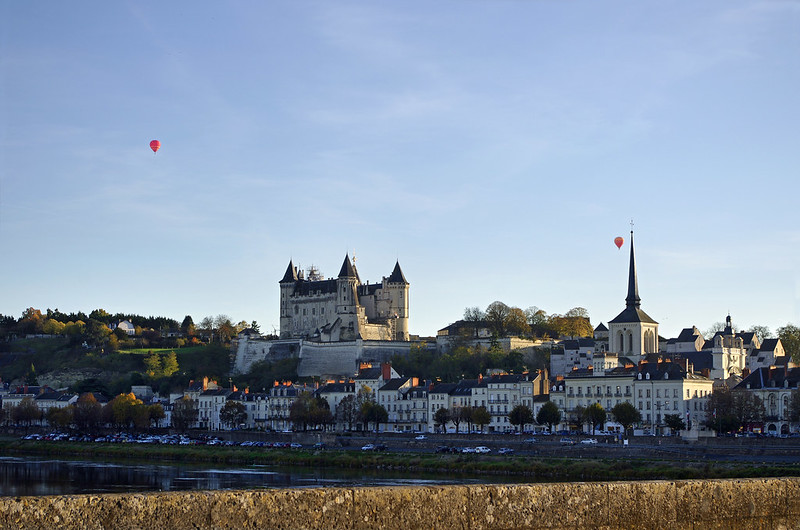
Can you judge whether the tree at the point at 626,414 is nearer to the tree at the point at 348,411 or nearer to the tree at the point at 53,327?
the tree at the point at 348,411

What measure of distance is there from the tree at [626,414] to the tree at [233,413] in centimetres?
3060

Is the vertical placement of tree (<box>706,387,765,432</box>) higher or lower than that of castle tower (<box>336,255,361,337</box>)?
lower

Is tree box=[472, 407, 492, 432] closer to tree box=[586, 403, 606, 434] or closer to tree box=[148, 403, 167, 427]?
tree box=[586, 403, 606, 434]

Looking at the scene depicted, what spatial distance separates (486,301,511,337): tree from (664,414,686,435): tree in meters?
42.2

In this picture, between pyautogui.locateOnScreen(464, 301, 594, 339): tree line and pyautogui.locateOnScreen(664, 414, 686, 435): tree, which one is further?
pyautogui.locateOnScreen(464, 301, 594, 339): tree line

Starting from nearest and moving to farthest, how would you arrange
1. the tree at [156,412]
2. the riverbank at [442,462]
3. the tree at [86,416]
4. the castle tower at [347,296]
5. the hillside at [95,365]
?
the riverbank at [442,462]
the tree at [156,412]
the tree at [86,416]
the hillside at [95,365]
the castle tower at [347,296]

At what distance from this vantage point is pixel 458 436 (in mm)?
63375

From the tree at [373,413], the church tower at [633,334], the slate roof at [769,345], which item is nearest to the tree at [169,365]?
the tree at [373,413]

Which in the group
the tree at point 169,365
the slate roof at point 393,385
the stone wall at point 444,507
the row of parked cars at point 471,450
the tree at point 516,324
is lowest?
the row of parked cars at point 471,450

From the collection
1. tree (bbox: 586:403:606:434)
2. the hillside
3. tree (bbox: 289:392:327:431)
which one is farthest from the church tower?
the hillside

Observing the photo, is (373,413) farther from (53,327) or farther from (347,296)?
(53,327)

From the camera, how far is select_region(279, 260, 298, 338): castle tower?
397ft

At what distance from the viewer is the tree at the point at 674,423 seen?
59.5 m

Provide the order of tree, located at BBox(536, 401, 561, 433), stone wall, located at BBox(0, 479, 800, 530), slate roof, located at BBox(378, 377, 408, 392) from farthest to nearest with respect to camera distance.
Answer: slate roof, located at BBox(378, 377, 408, 392) → tree, located at BBox(536, 401, 561, 433) → stone wall, located at BBox(0, 479, 800, 530)
